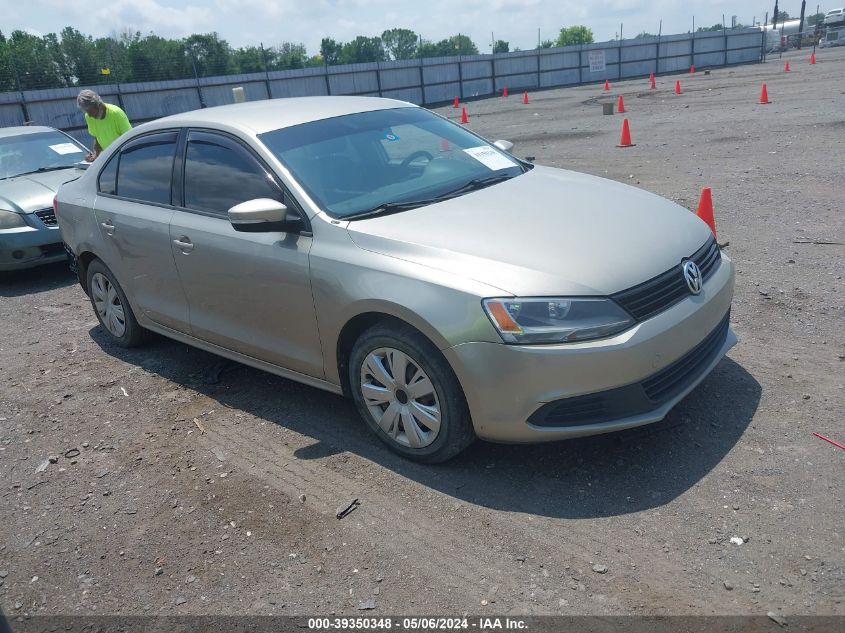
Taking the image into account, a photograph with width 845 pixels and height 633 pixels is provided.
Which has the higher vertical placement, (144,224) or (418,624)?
(144,224)

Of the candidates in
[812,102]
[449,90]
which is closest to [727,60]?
[449,90]

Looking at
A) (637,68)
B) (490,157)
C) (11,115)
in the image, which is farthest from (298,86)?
(490,157)

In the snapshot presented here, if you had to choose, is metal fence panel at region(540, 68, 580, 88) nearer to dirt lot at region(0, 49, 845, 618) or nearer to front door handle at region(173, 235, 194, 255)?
dirt lot at region(0, 49, 845, 618)

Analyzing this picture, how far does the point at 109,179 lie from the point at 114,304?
0.99m

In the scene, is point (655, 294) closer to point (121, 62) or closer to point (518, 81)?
point (121, 62)

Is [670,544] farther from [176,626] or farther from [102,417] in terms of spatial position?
[102,417]

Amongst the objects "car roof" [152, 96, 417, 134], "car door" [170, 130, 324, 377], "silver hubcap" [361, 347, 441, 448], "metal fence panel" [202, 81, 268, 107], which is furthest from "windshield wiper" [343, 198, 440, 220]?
"metal fence panel" [202, 81, 268, 107]

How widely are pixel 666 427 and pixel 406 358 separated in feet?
4.80

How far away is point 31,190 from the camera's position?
27.5 feet

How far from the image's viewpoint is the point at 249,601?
302 cm

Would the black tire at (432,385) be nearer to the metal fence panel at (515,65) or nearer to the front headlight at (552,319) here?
the front headlight at (552,319)

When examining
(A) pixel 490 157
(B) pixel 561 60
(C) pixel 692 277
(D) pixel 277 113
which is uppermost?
(D) pixel 277 113

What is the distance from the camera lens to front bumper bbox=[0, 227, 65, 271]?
25.9 ft

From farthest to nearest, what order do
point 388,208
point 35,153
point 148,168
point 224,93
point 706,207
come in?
point 224,93 < point 35,153 < point 706,207 < point 148,168 < point 388,208
